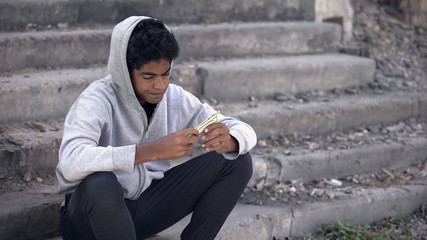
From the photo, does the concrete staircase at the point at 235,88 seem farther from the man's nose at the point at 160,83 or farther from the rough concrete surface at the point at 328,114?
the man's nose at the point at 160,83

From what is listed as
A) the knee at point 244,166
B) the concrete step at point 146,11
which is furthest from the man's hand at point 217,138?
the concrete step at point 146,11

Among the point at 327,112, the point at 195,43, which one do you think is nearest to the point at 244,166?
the point at 327,112

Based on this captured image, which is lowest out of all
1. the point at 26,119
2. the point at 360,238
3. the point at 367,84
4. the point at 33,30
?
the point at 360,238

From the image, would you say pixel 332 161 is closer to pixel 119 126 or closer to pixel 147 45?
pixel 119 126

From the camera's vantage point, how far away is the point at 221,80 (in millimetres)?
4629

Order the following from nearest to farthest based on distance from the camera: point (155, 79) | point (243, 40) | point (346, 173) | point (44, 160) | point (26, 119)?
1. point (155, 79)
2. point (44, 160)
3. point (26, 119)
4. point (346, 173)
5. point (243, 40)

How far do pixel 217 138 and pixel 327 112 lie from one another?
87.5 inches

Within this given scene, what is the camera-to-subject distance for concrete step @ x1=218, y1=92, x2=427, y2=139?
Result: 14.5ft

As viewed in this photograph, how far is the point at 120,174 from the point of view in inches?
107

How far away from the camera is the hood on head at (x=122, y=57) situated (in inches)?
99.7

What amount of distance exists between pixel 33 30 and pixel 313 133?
2385 millimetres

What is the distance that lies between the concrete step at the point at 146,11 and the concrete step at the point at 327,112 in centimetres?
115

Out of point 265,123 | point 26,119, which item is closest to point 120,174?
point 26,119

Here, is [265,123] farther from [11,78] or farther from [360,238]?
[11,78]
